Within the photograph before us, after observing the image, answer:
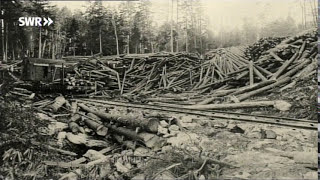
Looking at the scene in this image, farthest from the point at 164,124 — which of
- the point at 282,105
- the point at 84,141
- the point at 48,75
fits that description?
the point at 48,75

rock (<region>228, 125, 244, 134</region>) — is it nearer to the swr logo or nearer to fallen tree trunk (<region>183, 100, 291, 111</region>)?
fallen tree trunk (<region>183, 100, 291, 111</region>)

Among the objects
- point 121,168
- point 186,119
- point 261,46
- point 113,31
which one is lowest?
point 121,168

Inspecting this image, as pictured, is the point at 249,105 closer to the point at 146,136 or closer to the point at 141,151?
the point at 146,136

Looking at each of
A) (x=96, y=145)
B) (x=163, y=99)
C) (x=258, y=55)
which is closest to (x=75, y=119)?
(x=96, y=145)

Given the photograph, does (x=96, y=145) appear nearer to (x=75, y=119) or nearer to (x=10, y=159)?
(x=75, y=119)

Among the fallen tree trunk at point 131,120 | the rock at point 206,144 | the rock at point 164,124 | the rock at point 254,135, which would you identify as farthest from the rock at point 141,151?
the rock at point 254,135

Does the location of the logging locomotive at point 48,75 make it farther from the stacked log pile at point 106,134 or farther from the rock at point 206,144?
the rock at point 206,144
